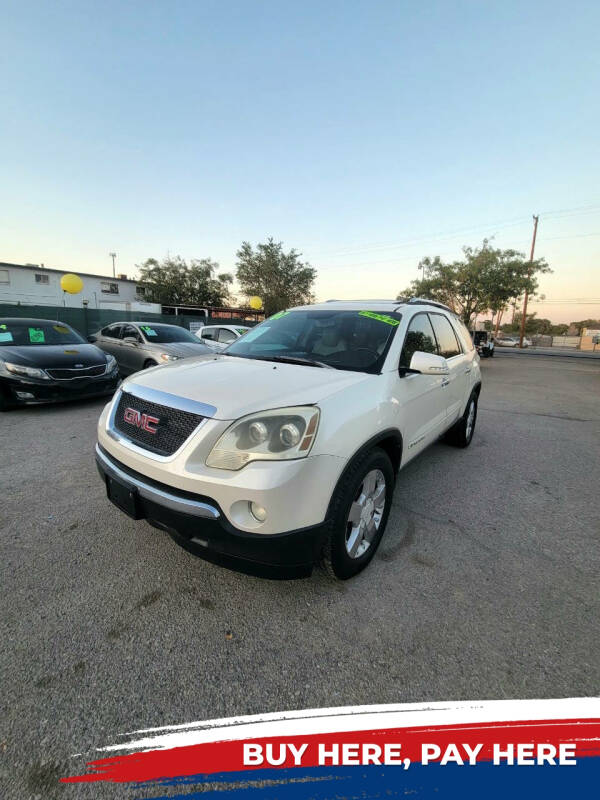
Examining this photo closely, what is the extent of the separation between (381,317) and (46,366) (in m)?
5.28

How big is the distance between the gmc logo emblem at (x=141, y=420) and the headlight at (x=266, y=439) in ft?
1.57

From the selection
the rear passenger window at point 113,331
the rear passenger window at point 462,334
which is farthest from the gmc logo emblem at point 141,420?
the rear passenger window at point 113,331

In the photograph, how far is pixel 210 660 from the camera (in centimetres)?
172

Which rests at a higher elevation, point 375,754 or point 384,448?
point 384,448

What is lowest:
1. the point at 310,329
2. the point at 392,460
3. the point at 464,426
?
the point at 464,426

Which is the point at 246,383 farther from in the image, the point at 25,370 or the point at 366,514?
the point at 25,370

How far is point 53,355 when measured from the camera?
5.90m

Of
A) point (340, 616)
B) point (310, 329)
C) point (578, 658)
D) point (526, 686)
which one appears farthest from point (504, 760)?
point (310, 329)

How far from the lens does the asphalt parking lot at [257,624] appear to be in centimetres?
152

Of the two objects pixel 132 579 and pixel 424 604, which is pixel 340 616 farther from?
pixel 132 579

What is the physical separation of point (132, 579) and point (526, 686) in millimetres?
2106

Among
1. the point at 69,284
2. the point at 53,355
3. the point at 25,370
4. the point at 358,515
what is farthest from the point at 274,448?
the point at 69,284

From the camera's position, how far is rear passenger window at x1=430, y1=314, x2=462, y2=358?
3691mm

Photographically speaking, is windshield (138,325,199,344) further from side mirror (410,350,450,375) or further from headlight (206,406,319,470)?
headlight (206,406,319,470)
